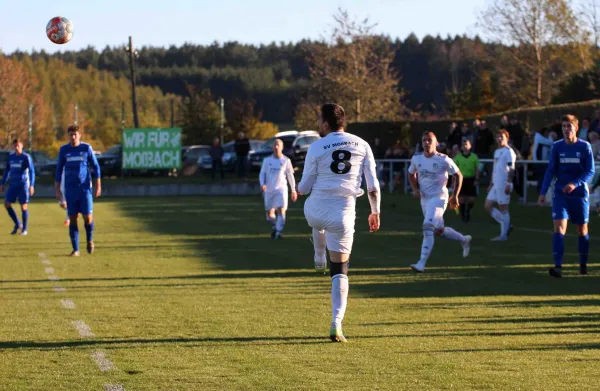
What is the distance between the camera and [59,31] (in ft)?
48.9

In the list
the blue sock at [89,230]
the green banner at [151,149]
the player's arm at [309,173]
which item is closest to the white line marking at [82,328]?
the player's arm at [309,173]

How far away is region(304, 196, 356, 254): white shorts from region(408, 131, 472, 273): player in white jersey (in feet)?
18.7

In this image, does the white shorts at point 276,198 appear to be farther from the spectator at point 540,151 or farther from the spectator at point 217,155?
the spectator at point 217,155

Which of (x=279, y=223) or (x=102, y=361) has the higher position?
(x=102, y=361)

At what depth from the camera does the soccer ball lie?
14.9 metres

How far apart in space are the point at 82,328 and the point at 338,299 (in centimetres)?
252

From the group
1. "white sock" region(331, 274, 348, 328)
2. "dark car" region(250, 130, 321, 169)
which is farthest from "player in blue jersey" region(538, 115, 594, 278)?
"dark car" region(250, 130, 321, 169)

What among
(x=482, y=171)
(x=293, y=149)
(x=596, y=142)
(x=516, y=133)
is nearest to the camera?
(x=596, y=142)

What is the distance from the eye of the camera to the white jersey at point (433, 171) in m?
14.9

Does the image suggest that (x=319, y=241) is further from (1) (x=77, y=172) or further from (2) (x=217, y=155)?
(2) (x=217, y=155)

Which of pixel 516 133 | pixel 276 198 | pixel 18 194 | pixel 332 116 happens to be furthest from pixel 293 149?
pixel 332 116

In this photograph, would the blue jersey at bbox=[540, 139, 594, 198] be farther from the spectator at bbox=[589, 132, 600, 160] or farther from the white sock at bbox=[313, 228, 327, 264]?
the spectator at bbox=[589, 132, 600, 160]

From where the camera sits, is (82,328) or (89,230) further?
(89,230)

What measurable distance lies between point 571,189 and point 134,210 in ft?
72.2
